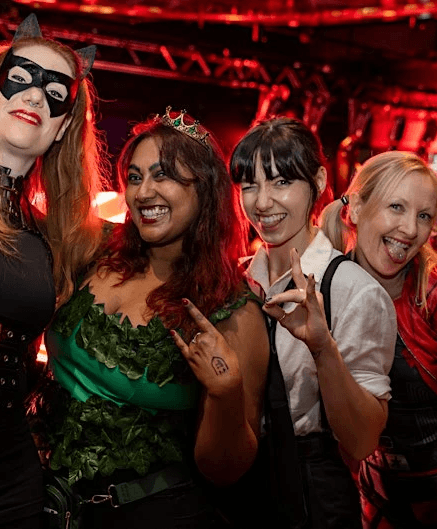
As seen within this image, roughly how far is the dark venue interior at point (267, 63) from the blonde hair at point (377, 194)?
158 inches

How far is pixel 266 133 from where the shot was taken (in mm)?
2258

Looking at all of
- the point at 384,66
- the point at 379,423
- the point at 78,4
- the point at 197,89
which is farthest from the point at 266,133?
the point at 384,66

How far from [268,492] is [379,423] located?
0.34m

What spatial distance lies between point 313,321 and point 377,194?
0.69 m

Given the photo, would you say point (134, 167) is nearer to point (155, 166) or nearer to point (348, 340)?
point (155, 166)

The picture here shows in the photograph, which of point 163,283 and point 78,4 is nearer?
point 163,283

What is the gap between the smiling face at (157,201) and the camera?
198 cm

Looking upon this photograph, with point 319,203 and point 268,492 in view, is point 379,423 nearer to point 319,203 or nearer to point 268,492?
point 268,492

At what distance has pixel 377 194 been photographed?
2.34 meters

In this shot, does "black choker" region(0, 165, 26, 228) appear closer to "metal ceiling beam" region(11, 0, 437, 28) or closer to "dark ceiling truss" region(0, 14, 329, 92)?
"dark ceiling truss" region(0, 14, 329, 92)

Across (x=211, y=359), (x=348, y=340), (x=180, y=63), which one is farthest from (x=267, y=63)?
(x=211, y=359)

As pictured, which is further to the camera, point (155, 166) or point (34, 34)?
point (34, 34)

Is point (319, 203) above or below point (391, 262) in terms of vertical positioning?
above

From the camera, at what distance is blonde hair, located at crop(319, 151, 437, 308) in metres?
2.33
